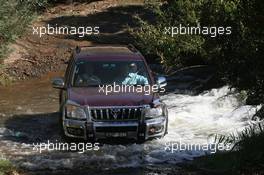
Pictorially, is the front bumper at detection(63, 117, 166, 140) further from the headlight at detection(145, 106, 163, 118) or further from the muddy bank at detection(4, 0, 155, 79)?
the muddy bank at detection(4, 0, 155, 79)

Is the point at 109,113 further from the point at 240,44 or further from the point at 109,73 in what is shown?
the point at 240,44

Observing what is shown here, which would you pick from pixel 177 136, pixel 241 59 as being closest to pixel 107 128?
pixel 177 136

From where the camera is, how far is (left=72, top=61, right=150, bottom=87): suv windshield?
1175 centimetres

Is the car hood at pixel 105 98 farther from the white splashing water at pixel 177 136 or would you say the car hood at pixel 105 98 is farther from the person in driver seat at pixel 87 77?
the white splashing water at pixel 177 136

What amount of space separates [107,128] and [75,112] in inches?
25.1

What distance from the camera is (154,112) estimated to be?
10820 millimetres

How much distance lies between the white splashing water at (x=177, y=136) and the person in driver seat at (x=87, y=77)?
4.76ft

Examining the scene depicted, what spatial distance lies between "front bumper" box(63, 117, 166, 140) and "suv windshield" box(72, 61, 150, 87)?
1217 mm

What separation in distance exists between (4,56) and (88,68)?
8.02 metres

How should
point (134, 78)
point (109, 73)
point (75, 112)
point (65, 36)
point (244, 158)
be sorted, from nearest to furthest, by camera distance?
point (244, 158) < point (75, 112) < point (134, 78) < point (109, 73) < point (65, 36)

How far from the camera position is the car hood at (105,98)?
10719 millimetres

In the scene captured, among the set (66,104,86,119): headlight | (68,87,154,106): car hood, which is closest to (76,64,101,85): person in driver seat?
(68,87,154,106): car hood

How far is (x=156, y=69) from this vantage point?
2139 cm

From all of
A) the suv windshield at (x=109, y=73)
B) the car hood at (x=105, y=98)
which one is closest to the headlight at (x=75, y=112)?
the car hood at (x=105, y=98)
